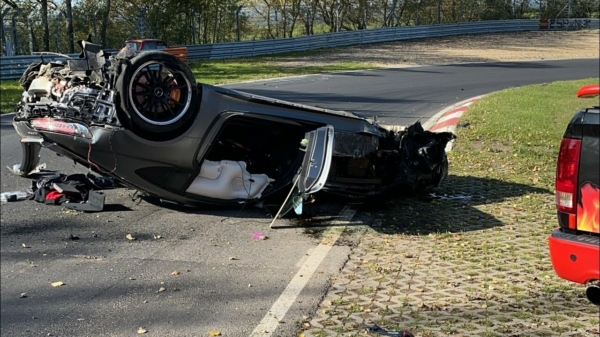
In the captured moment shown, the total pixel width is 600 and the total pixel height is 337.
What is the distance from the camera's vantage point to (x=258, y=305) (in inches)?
170

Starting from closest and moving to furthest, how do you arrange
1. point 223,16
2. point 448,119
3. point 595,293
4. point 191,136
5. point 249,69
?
point 595,293, point 191,136, point 448,119, point 249,69, point 223,16

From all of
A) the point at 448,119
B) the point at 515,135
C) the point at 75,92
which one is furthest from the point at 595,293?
the point at 448,119

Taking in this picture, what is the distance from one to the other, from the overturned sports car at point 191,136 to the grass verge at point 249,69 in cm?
1140

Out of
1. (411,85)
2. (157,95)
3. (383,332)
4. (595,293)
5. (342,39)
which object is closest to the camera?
(595,293)

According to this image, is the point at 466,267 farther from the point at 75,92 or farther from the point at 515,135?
the point at 515,135

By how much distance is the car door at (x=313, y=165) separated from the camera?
5.80 m

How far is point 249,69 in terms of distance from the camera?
76.1 feet

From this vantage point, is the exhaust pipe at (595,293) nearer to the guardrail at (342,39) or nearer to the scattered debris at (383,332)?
the scattered debris at (383,332)

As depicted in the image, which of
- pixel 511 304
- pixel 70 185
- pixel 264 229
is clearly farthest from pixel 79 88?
pixel 511 304

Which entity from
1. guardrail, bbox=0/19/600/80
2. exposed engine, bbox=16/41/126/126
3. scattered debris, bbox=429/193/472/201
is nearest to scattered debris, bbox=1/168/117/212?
exposed engine, bbox=16/41/126/126

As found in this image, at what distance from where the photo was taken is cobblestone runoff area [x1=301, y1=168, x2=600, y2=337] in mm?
3955

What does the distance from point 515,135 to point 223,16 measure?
2103 centimetres

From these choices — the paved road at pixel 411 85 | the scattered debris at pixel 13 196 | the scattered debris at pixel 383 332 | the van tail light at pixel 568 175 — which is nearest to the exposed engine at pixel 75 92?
the scattered debris at pixel 13 196

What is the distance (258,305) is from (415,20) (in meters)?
27.5
